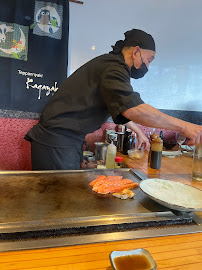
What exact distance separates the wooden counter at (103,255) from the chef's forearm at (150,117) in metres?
0.63

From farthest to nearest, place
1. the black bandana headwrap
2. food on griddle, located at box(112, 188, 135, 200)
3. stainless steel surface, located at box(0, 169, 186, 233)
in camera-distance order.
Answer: the black bandana headwrap → food on griddle, located at box(112, 188, 135, 200) → stainless steel surface, located at box(0, 169, 186, 233)

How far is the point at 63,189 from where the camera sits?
1.03 m

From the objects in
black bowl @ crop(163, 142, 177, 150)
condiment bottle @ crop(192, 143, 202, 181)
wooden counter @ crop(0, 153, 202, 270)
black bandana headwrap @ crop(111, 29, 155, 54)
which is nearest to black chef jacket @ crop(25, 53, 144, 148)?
black bandana headwrap @ crop(111, 29, 155, 54)

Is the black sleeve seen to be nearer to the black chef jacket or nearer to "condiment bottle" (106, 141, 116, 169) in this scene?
the black chef jacket

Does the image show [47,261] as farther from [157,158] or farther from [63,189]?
[157,158]

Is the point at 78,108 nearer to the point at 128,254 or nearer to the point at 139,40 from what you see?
the point at 139,40

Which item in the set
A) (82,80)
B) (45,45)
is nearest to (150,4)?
(45,45)

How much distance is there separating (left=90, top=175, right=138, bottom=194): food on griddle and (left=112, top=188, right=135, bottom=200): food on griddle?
3 centimetres

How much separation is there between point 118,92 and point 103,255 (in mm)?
807

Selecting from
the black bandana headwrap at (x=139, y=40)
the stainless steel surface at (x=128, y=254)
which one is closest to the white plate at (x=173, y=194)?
the stainless steel surface at (x=128, y=254)

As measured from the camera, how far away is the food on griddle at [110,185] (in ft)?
3.37

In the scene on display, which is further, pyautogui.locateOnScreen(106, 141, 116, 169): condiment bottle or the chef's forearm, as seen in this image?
pyautogui.locateOnScreen(106, 141, 116, 169): condiment bottle

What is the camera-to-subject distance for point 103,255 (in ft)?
2.13

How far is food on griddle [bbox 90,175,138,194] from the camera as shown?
1026 mm
